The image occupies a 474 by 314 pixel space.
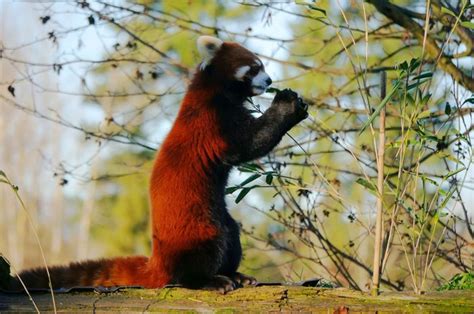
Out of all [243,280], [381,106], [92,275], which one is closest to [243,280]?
[243,280]

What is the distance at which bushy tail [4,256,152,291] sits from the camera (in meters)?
4.91

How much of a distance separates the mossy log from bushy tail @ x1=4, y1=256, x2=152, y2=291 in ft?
1.57

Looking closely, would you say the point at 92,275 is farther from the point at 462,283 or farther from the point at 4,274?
the point at 462,283

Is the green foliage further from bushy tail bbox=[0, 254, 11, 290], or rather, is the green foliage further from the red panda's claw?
bushy tail bbox=[0, 254, 11, 290]

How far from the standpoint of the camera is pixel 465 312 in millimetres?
3857

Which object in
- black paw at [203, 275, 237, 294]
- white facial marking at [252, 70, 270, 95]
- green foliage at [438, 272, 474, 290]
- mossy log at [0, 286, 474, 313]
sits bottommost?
mossy log at [0, 286, 474, 313]

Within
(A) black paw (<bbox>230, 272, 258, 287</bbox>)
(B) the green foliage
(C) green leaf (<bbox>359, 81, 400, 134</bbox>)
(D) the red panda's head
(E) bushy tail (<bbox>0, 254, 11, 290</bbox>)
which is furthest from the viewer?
(D) the red panda's head

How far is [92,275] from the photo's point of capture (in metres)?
4.99

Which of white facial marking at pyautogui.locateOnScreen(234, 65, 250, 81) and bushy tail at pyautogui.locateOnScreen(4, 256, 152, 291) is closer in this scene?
bushy tail at pyautogui.locateOnScreen(4, 256, 152, 291)

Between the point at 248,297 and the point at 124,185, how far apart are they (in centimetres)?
1936

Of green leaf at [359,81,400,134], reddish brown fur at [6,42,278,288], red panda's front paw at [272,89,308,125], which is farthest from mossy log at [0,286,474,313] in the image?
red panda's front paw at [272,89,308,125]

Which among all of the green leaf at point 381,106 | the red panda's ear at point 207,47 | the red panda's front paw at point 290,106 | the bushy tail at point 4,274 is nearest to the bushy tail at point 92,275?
the bushy tail at point 4,274

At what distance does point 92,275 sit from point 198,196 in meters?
0.90

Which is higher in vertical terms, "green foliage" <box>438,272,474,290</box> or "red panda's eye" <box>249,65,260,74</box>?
"red panda's eye" <box>249,65,260,74</box>
